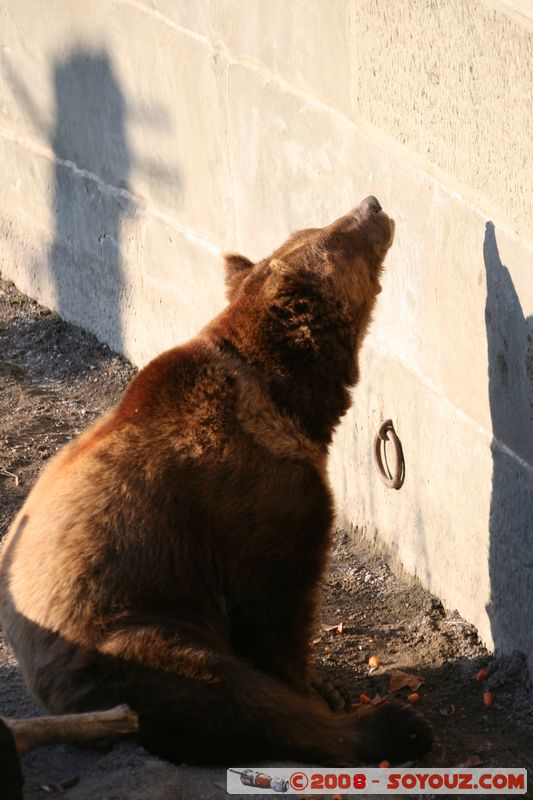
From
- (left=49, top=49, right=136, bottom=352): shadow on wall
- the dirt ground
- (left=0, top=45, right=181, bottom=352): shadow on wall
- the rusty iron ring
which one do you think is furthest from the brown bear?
(left=49, top=49, right=136, bottom=352): shadow on wall

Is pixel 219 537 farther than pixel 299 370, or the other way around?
pixel 299 370

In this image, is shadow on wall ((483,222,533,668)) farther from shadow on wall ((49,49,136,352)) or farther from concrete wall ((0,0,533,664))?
shadow on wall ((49,49,136,352))

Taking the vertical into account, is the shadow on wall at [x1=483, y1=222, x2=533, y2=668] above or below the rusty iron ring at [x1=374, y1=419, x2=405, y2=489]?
above

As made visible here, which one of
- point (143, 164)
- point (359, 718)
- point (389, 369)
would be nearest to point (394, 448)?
point (389, 369)

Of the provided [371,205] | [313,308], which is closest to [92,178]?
[371,205]

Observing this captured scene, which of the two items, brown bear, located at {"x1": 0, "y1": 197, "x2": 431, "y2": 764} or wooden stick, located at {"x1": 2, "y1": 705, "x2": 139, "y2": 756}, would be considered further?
brown bear, located at {"x1": 0, "y1": 197, "x2": 431, "y2": 764}

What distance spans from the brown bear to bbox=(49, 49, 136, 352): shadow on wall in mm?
2618

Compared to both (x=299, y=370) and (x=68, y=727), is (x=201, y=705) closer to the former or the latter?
(x=68, y=727)

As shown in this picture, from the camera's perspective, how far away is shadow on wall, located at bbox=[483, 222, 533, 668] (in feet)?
15.3

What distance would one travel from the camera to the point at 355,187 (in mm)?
5562

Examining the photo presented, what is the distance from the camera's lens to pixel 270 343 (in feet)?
16.3

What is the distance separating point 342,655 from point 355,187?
6.84 feet

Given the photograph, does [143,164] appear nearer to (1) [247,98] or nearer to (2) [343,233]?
(1) [247,98]

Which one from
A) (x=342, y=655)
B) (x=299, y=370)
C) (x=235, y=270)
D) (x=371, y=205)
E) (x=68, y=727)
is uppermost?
(x=371, y=205)
